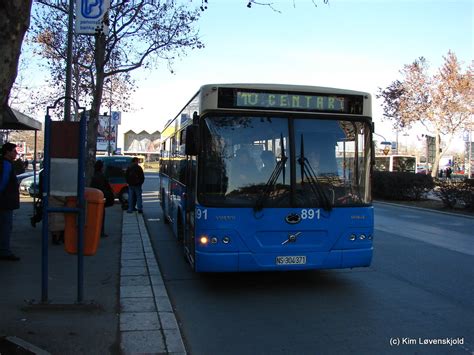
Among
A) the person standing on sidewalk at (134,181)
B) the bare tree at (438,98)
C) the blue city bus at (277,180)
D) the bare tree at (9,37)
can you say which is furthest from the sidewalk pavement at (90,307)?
the bare tree at (438,98)

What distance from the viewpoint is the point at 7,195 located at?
8141 millimetres

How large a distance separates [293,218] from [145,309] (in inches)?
88.7

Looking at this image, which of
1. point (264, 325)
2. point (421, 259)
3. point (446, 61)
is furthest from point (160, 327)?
point (446, 61)

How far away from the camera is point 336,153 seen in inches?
276

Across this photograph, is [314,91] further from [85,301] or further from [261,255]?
[85,301]

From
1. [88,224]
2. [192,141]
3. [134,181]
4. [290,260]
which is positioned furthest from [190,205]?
[134,181]

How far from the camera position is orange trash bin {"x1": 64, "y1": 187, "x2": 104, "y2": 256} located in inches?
230

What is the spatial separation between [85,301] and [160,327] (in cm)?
120

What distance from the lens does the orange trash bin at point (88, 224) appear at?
585 centimetres

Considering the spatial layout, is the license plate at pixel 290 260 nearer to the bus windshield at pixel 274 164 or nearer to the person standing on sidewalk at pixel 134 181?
the bus windshield at pixel 274 164

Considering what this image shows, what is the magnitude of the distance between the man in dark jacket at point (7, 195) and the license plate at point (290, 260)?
14.8 ft

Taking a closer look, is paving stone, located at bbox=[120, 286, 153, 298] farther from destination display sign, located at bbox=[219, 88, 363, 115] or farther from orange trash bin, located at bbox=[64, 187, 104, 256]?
destination display sign, located at bbox=[219, 88, 363, 115]

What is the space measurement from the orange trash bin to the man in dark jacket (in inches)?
111

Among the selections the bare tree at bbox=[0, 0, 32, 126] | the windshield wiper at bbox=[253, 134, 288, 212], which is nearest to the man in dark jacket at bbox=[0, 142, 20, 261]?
the windshield wiper at bbox=[253, 134, 288, 212]
